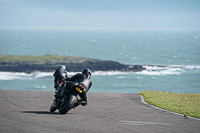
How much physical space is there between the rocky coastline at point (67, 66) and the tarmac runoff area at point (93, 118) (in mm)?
66040

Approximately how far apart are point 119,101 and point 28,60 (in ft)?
253

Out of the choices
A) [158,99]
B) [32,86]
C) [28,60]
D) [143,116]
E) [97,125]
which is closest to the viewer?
[97,125]

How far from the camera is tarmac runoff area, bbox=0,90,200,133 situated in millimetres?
9888

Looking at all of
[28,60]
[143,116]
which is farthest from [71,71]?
[143,116]

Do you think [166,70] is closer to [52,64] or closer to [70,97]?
[52,64]

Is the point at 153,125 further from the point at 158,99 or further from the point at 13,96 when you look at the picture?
the point at 13,96

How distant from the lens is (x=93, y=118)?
11734 millimetres

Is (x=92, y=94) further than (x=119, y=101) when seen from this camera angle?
Yes

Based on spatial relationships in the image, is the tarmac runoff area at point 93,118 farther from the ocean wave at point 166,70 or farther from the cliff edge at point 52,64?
the ocean wave at point 166,70

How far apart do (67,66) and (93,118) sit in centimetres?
7414

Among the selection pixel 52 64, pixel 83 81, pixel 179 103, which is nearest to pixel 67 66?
pixel 52 64

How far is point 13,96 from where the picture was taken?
55.0ft

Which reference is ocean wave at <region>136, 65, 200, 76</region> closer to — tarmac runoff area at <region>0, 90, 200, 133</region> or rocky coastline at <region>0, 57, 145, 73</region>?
rocky coastline at <region>0, 57, 145, 73</region>

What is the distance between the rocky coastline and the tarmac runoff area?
66.0m
